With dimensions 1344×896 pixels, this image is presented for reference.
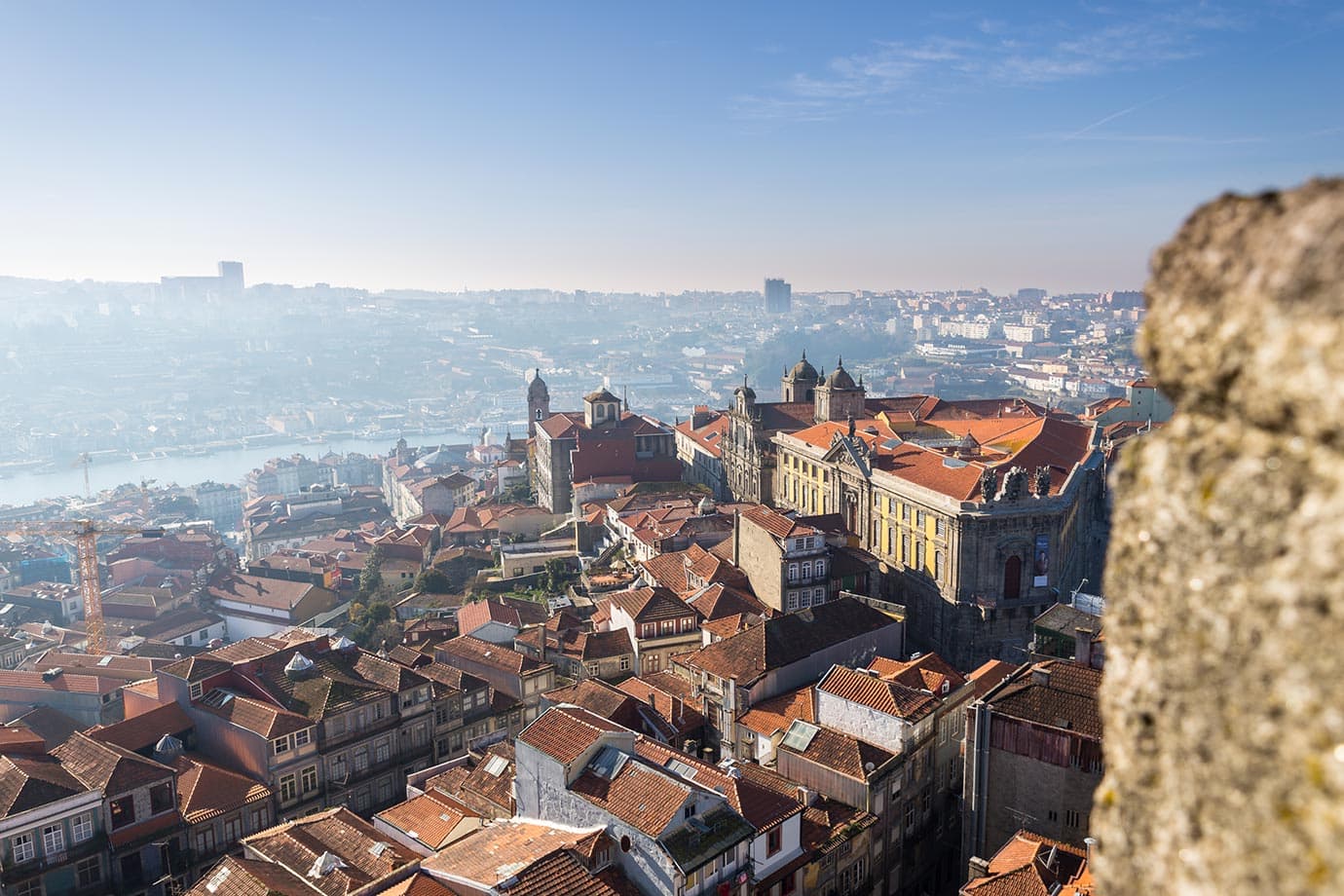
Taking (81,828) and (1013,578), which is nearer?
(81,828)

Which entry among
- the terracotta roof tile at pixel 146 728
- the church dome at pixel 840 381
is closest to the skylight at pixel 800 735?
the terracotta roof tile at pixel 146 728

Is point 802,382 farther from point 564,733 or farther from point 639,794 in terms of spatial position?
point 639,794

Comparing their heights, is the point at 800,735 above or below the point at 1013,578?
below

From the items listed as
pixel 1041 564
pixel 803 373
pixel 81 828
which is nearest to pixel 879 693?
pixel 1041 564

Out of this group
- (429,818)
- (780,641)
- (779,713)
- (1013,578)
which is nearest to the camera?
(429,818)

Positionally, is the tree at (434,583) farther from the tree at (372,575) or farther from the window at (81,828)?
the window at (81,828)

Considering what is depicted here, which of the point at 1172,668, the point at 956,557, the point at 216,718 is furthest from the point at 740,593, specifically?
the point at 1172,668
